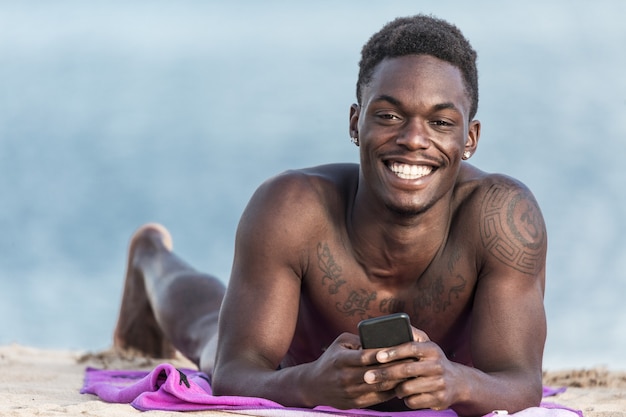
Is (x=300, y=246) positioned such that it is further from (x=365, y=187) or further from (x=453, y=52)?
(x=453, y=52)

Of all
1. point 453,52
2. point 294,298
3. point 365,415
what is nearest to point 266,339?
point 294,298

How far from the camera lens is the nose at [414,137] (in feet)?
12.3

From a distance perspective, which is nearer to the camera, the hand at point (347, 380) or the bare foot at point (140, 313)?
the hand at point (347, 380)

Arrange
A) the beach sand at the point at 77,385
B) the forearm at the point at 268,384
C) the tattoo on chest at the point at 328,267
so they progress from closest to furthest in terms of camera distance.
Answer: the forearm at the point at 268,384
the beach sand at the point at 77,385
the tattoo on chest at the point at 328,267

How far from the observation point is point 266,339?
387 centimetres

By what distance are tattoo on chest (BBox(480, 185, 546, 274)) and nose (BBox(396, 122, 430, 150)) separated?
465mm

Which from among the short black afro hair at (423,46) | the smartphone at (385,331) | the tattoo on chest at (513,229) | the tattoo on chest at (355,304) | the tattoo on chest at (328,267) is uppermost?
the short black afro hair at (423,46)

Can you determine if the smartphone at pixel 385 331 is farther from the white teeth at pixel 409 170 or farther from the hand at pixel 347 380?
the white teeth at pixel 409 170

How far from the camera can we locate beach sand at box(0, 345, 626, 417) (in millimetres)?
3697

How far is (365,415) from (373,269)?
2.17 ft

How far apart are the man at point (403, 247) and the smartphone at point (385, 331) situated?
43 centimetres

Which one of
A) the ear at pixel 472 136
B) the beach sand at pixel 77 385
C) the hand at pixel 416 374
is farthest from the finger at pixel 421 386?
the ear at pixel 472 136

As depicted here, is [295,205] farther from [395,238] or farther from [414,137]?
[414,137]

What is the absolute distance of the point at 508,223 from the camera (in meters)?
4.02
